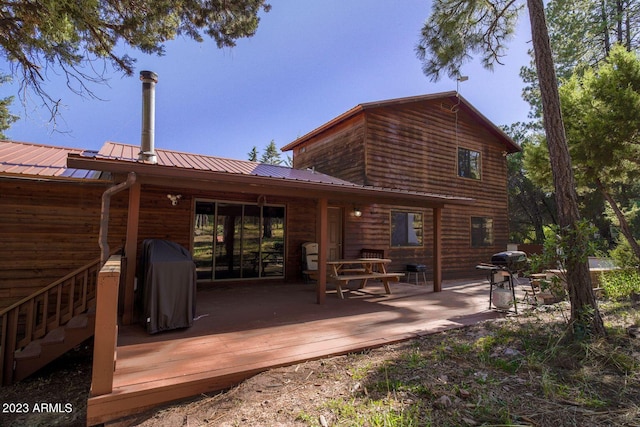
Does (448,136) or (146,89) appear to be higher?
(448,136)

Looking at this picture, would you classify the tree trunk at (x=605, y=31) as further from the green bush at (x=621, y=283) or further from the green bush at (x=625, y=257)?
the green bush at (x=621, y=283)

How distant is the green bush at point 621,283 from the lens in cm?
582

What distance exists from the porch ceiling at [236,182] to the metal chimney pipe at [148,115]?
1.23m

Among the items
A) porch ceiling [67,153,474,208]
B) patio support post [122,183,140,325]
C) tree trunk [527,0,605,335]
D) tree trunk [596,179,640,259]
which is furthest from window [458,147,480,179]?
patio support post [122,183,140,325]

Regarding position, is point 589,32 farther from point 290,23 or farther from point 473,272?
point 290,23

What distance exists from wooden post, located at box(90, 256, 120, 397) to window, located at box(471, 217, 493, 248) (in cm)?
1062

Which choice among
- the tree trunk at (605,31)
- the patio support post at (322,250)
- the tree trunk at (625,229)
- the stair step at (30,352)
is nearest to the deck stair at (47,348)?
the stair step at (30,352)

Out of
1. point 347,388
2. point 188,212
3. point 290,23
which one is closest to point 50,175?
point 188,212

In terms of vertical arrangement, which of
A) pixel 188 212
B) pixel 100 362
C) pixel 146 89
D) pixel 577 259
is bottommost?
pixel 100 362

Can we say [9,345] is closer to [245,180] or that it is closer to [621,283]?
[245,180]

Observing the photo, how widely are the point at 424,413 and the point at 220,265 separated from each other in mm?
5646

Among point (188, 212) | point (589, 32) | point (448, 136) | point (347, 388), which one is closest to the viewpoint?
point (347, 388)

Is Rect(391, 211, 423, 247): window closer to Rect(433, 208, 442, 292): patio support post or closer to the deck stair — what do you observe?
Rect(433, 208, 442, 292): patio support post

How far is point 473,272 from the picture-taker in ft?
34.8
